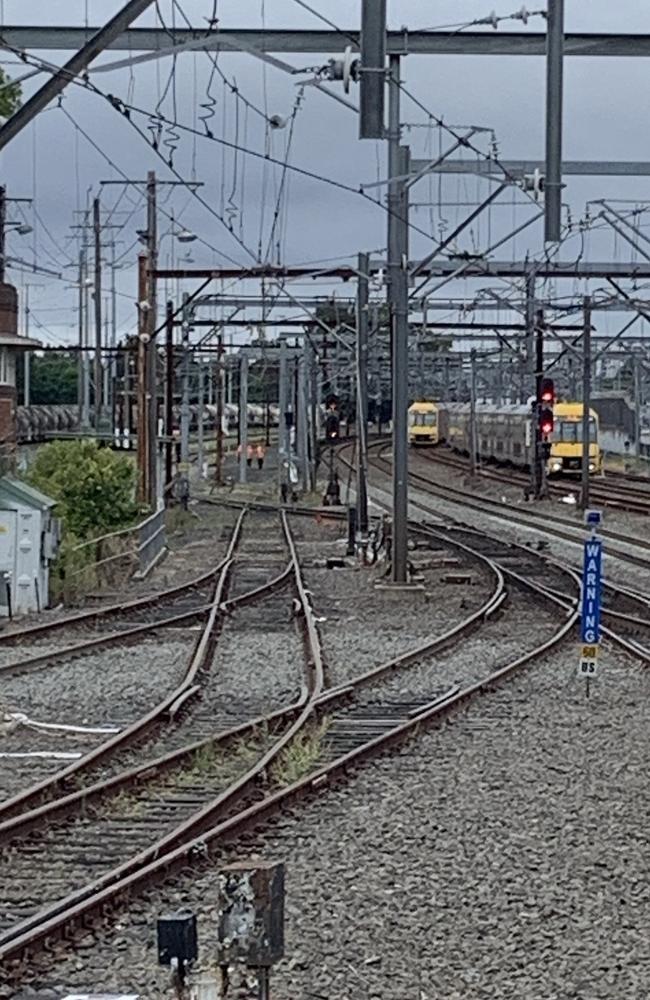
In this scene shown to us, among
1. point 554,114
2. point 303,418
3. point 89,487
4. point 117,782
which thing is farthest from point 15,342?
point 117,782

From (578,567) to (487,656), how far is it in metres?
12.8

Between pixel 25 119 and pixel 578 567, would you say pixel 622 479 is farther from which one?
pixel 25 119

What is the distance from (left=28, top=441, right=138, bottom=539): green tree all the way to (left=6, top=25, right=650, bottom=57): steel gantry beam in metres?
13.0

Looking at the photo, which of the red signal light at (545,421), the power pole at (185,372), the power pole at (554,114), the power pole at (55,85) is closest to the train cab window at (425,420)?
the power pole at (185,372)

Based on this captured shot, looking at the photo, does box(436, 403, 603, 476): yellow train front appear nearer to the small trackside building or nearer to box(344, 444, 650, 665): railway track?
box(344, 444, 650, 665): railway track

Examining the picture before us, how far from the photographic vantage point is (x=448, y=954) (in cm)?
791

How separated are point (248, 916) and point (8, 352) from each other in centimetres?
4596

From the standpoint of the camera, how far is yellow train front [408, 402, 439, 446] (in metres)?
96.5

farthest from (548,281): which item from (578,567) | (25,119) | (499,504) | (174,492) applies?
(25,119)

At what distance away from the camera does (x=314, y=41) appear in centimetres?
1900

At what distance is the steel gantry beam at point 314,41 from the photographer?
18703 millimetres

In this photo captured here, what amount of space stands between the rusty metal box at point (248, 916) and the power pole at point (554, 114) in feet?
39.5

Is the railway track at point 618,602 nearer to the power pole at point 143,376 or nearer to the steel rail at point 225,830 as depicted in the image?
the steel rail at point 225,830

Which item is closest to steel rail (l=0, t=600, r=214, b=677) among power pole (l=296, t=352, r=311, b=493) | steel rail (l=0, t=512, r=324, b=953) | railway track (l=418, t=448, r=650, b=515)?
steel rail (l=0, t=512, r=324, b=953)
